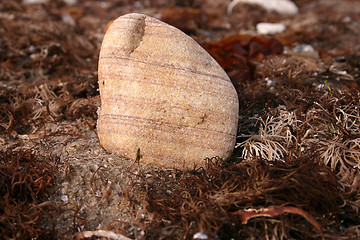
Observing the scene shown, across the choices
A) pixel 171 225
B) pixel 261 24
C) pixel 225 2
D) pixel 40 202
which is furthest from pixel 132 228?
pixel 225 2

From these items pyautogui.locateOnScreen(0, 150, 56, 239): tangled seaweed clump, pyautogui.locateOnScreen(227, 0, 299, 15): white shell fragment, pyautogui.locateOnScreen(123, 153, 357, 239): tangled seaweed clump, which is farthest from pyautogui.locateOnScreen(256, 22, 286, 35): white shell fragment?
pyautogui.locateOnScreen(0, 150, 56, 239): tangled seaweed clump

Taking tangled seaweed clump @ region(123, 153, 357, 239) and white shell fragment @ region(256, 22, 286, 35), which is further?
white shell fragment @ region(256, 22, 286, 35)

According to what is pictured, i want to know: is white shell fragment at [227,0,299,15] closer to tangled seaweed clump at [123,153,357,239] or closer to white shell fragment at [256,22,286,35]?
white shell fragment at [256,22,286,35]

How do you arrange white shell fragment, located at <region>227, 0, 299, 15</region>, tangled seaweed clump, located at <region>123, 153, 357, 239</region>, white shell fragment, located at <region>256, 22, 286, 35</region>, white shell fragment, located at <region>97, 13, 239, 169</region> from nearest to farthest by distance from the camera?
1. tangled seaweed clump, located at <region>123, 153, 357, 239</region>
2. white shell fragment, located at <region>97, 13, 239, 169</region>
3. white shell fragment, located at <region>256, 22, 286, 35</region>
4. white shell fragment, located at <region>227, 0, 299, 15</region>

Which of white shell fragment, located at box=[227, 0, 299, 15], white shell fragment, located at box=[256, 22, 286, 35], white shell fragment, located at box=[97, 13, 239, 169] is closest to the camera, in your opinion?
white shell fragment, located at box=[97, 13, 239, 169]

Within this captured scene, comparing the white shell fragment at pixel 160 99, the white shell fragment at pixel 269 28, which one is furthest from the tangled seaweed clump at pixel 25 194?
the white shell fragment at pixel 269 28

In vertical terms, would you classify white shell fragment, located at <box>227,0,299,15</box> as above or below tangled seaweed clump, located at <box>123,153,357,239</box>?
below

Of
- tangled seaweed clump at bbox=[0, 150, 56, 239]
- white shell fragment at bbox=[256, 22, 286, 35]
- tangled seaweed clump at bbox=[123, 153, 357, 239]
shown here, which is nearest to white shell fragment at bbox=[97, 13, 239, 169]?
tangled seaweed clump at bbox=[123, 153, 357, 239]

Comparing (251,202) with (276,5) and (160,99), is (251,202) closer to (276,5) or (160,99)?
(160,99)

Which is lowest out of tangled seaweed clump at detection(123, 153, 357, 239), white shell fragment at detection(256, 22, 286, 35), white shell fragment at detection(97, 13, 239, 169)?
white shell fragment at detection(256, 22, 286, 35)
